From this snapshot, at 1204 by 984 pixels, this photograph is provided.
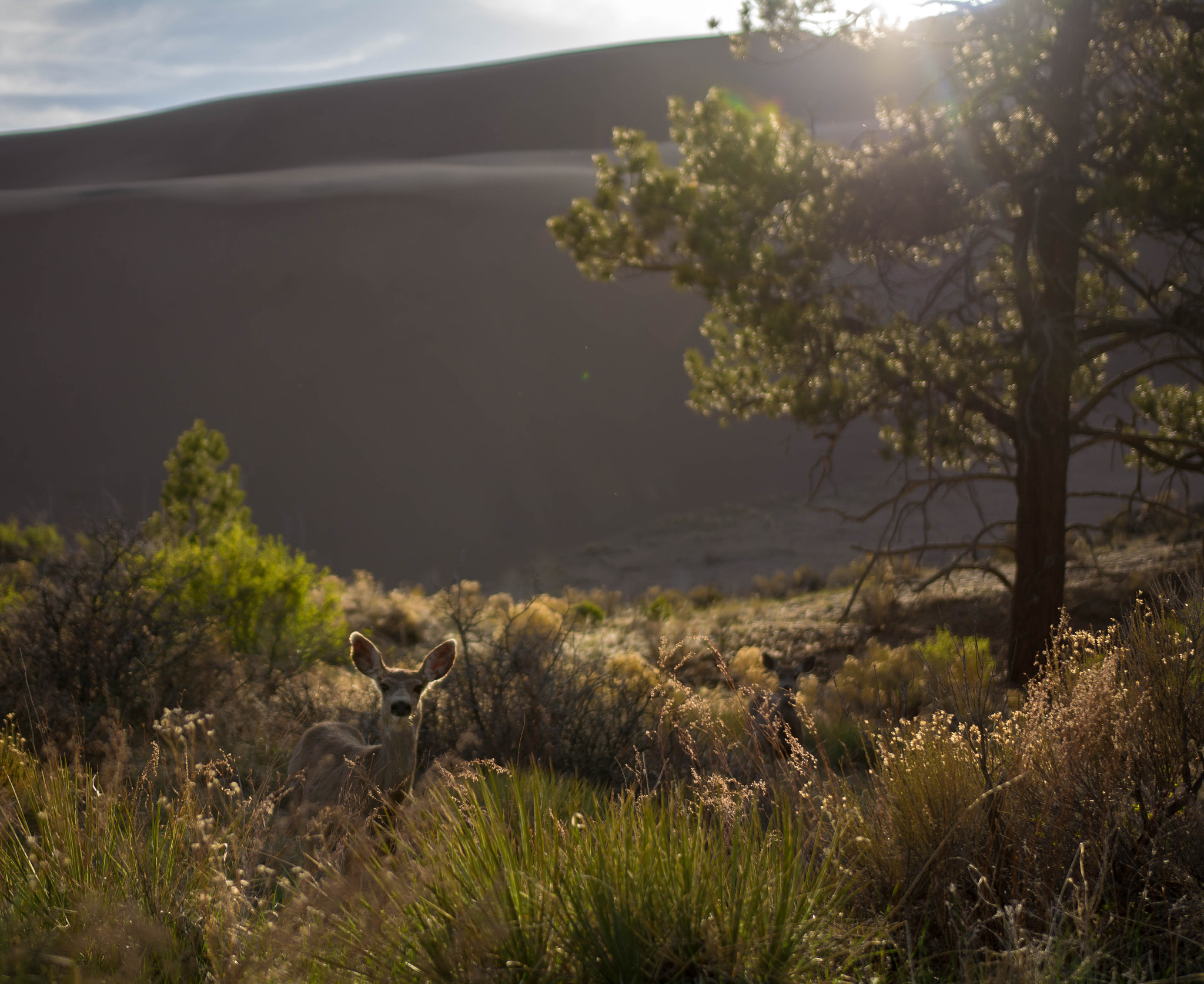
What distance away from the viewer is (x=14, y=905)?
3654 millimetres

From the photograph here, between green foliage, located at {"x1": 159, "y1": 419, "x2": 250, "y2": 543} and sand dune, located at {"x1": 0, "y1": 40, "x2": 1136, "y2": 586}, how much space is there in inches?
563

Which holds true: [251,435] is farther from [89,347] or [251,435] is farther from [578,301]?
[578,301]

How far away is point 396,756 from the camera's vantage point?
5191mm

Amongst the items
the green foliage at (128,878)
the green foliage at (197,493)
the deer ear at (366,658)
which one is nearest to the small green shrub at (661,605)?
the green foliage at (197,493)

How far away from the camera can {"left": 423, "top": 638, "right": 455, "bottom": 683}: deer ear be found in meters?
5.43

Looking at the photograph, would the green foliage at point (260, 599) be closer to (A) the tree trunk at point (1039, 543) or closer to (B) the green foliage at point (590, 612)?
(B) the green foliage at point (590, 612)

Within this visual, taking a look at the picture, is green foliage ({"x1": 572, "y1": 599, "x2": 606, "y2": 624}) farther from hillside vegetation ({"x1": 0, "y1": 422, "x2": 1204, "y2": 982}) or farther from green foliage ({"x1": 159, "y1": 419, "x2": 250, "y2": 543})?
hillside vegetation ({"x1": 0, "y1": 422, "x2": 1204, "y2": 982})

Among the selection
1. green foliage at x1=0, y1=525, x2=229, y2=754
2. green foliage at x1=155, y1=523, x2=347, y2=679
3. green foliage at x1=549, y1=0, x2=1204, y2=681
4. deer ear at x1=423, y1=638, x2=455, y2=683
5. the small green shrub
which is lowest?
the small green shrub

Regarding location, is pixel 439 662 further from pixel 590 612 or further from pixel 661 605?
pixel 661 605

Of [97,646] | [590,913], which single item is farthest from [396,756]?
[97,646]

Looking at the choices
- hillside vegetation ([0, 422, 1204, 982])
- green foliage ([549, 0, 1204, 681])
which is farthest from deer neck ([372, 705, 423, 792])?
green foliage ([549, 0, 1204, 681])

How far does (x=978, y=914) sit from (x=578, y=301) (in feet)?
157

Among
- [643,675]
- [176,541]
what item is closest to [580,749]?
[643,675]

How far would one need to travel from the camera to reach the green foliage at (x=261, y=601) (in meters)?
10.8
